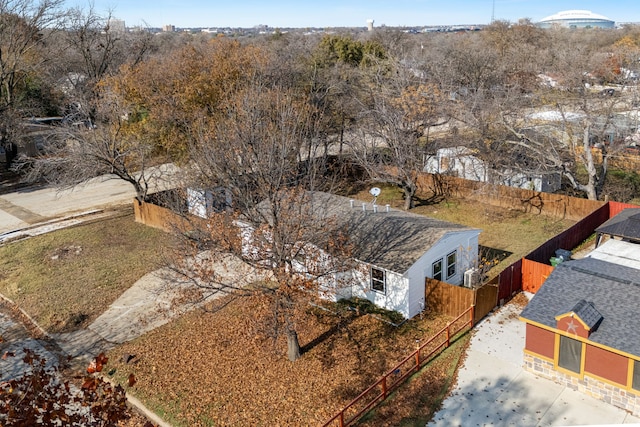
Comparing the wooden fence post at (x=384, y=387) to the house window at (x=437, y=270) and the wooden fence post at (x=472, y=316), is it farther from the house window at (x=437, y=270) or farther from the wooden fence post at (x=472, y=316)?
the house window at (x=437, y=270)

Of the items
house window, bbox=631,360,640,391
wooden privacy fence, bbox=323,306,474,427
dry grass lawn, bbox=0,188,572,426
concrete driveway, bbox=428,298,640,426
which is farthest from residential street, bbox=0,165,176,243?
house window, bbox=631,360,640,391

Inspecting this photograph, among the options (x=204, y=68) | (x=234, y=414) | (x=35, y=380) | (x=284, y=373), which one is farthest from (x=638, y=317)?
(x=204, y=68)

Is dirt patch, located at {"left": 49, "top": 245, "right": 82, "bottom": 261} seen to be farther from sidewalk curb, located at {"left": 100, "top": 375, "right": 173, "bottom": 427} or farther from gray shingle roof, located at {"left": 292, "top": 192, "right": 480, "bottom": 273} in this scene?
gray shingle roof, located at {"left": 292, "top": 192, "right": 480, "bottom": 273}

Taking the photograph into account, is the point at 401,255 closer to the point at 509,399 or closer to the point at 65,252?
the point at 509,399

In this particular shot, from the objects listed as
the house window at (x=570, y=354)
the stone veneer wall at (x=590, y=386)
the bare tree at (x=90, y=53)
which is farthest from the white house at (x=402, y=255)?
the bare tree at (x=90, y=53)

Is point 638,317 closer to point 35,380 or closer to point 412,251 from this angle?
point 412,251

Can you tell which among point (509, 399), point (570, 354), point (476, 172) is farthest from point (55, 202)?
point (570, 354)
